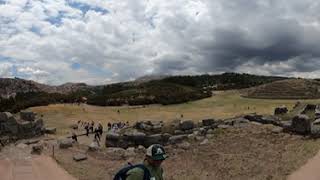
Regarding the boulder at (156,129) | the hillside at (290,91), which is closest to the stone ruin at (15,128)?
the boulder at (156,129)

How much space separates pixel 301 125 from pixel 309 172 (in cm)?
649

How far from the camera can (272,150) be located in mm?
22703

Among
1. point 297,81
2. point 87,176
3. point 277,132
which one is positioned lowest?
point 87,176

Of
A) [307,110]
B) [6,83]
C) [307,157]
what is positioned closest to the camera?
[307,157]

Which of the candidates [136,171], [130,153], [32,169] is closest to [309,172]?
[130,153]

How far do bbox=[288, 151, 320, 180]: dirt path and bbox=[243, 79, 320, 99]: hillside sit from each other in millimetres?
53975

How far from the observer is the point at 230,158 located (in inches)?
874

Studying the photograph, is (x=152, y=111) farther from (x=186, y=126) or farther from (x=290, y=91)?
(x=186, y=126)

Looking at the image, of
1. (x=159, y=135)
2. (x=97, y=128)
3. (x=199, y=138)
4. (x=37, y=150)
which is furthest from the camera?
(x=97, y=128)

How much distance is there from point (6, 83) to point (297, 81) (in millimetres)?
118390

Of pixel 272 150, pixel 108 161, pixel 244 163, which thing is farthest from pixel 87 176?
pixel 272 150

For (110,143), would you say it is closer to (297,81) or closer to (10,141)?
(10,141)

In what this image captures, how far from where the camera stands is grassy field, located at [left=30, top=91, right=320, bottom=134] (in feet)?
200

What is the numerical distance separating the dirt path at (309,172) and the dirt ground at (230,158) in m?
0.24
